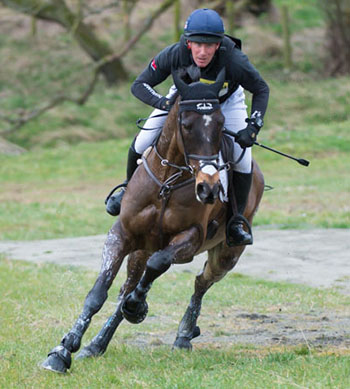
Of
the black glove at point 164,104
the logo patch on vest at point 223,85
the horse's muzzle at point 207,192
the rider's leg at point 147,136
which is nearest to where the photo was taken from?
the horse's muzzle at point 207,192

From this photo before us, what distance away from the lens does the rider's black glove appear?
20.5ft

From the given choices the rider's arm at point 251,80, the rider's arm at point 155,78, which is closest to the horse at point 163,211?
the rider's arm at point 155,78

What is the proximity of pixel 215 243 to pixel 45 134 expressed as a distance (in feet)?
60.7

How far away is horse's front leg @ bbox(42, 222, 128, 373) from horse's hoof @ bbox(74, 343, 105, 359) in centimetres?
51

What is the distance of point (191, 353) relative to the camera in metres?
6.37

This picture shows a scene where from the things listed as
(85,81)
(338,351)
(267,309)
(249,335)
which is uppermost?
(338,351)

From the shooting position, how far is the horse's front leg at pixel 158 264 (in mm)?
6008

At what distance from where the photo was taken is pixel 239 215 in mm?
6961

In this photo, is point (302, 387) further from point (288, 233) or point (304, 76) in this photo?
point (304, 76)

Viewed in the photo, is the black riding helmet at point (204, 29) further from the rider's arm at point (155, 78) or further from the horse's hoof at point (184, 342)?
the horse's hoof at point (184, 342)

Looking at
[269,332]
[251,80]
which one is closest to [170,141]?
[251,80]

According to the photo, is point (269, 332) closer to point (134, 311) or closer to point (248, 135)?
point (134, 311)

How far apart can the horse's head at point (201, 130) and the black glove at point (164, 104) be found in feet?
1.19

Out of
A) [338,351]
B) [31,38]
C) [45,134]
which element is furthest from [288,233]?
[31,38]
